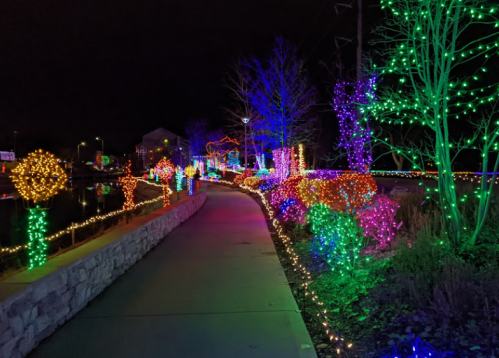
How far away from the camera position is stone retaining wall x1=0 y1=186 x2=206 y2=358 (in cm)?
345

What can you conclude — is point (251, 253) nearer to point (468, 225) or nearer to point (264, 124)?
point (468, 225)

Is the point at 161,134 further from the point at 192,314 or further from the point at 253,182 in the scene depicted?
the point at 192,314

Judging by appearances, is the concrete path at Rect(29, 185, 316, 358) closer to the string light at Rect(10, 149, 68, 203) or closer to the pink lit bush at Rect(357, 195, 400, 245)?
the pink lit bush at Rect(357, 195, 400, 245)

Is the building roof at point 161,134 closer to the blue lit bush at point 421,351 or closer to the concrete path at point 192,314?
the concrete path at point 192,314

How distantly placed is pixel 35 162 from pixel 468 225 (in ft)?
34.2

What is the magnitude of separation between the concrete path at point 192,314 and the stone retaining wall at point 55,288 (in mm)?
140

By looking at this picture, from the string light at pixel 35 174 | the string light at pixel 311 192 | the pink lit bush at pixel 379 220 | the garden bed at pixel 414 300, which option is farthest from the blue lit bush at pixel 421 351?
the string light at pixel 35 174

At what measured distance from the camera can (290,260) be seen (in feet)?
25.0

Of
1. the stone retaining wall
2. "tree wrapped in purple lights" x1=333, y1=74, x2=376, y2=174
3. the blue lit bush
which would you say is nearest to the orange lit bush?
the blue lit bush

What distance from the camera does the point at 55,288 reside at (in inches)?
165

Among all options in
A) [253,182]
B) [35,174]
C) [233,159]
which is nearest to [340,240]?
[35,174]

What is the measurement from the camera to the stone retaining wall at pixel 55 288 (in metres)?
3.45

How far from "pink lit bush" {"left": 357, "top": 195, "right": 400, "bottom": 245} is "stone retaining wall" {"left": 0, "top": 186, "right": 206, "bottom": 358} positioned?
403 centimetres

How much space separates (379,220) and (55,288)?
16.4ft
